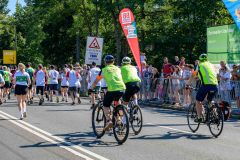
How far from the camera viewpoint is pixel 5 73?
1082 inches

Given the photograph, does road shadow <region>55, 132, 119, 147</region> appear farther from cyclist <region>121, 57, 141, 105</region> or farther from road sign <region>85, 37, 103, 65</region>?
road sign <region>85, 37, 103, 65</region>

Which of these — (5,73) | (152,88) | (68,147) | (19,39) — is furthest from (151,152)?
(19,39)

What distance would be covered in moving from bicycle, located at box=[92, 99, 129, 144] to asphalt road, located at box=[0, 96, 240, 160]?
0.18 meters

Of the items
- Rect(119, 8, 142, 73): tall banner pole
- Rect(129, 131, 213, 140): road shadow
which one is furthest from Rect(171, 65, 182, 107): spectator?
Rect(129, 131, 213, 140): road shadow

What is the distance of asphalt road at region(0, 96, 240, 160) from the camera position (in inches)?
376

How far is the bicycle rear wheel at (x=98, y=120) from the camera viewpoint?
11.8 meters

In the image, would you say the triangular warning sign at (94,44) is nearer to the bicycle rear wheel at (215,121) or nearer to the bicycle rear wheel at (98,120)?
the bicycle rear wheel at (98,120)

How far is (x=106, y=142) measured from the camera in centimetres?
1116

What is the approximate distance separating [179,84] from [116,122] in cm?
1013

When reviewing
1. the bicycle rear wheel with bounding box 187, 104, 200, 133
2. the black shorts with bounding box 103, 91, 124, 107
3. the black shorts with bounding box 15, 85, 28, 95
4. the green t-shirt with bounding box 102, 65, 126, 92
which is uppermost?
the green t-shirt with bounding box 102, 65, 126, 92

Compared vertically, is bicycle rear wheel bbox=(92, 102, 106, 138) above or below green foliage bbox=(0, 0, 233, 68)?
below

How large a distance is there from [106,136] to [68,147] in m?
1.82

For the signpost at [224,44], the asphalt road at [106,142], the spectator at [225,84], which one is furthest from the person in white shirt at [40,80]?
the spectator at [225,84]

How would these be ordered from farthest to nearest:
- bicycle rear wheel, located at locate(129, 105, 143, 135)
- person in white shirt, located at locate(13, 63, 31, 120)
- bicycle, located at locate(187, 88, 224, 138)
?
person in white shirt, located at locate(13, 63, 31, 120), bicycle rear wheel, located at locate(129, 105, 143, 135), bicycle, located at locate(187, 88, 224, 138)
